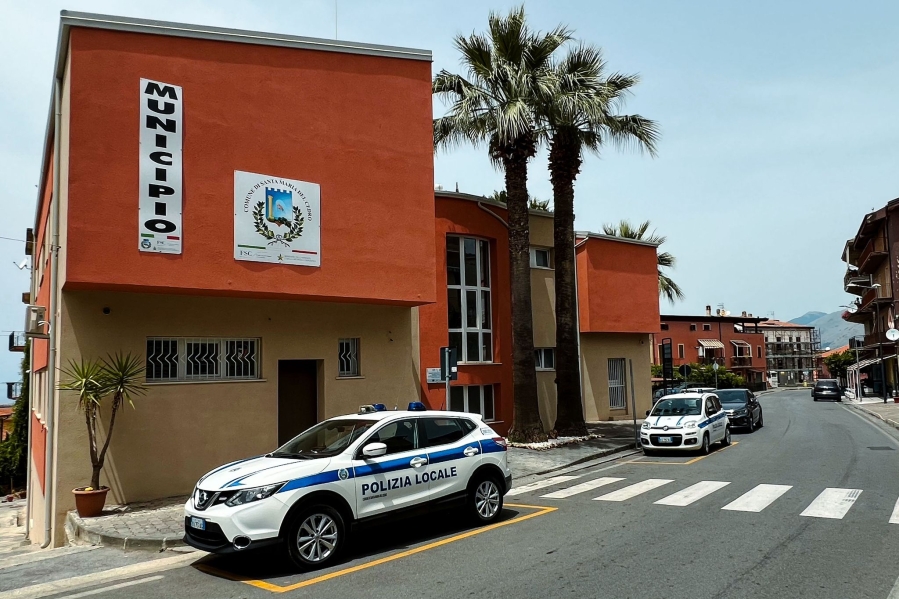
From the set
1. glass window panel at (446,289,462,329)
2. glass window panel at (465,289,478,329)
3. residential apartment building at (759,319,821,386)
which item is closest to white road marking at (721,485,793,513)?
glass window panel at (446,289,462,329)

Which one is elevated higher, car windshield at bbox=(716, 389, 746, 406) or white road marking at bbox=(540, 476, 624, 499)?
car windshield at bbox=(716, 389, 746, 406)

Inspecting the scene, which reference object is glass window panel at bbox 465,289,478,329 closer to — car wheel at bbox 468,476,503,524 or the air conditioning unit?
car wheel at bbox 468,476,503,524

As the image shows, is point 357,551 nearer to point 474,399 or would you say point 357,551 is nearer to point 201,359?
point 201,359

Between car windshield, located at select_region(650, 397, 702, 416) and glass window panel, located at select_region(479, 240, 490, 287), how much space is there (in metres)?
6.56

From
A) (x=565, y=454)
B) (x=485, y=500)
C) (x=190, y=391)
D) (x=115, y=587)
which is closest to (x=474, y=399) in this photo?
(x=565, y=454)

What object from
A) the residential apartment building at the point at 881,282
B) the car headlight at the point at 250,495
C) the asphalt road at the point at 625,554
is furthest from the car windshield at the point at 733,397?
the residential apartment building at the point at 881,282

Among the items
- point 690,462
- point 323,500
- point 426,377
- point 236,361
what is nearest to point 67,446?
point 236,361

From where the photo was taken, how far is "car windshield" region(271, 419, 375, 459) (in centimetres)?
839

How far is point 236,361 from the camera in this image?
542 inches

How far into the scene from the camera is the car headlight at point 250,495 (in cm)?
728

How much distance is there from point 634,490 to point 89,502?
9.15 meters

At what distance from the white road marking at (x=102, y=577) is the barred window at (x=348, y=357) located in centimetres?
700

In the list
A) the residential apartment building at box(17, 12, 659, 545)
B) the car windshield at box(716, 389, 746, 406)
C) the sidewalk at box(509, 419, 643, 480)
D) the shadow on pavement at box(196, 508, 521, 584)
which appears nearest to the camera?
the shadow on pavement at box(196, 508, 521, 584)

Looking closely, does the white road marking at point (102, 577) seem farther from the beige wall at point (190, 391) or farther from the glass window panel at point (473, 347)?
the glass window panel at point (473, 347)
